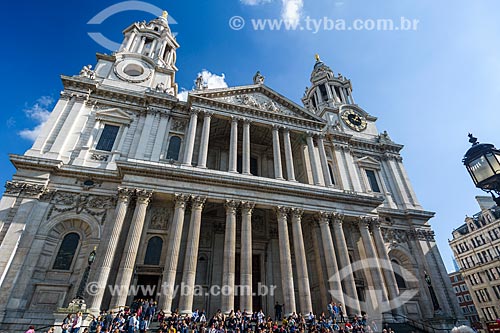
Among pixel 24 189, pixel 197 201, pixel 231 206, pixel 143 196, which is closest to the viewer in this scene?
pixel 24 189

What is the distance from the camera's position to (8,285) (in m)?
14.1

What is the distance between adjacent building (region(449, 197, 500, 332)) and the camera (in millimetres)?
45344

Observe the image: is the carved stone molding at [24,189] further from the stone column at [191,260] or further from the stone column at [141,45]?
the stone column at [141,45]

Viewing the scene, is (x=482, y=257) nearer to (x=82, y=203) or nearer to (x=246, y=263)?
(x=246, y=263)

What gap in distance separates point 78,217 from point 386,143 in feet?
100

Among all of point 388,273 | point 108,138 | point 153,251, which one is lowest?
point 388,273

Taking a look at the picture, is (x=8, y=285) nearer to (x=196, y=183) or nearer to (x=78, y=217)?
(x=78, y=217)

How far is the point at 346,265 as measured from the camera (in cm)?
1831

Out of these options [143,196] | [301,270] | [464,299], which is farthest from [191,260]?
[464,299]

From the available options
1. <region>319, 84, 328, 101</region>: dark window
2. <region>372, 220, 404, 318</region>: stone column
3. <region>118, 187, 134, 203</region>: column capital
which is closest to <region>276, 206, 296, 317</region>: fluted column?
<region>372, 220, 404, 318</region>: stone column

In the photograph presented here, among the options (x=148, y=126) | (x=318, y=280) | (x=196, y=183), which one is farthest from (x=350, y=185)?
(x=148, y=126)

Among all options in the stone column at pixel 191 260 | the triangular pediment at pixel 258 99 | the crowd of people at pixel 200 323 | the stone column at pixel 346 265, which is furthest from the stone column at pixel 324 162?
the stone column at pixel 191 260

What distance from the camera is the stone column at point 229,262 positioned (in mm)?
14802

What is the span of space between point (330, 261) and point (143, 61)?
2632 centimetres
